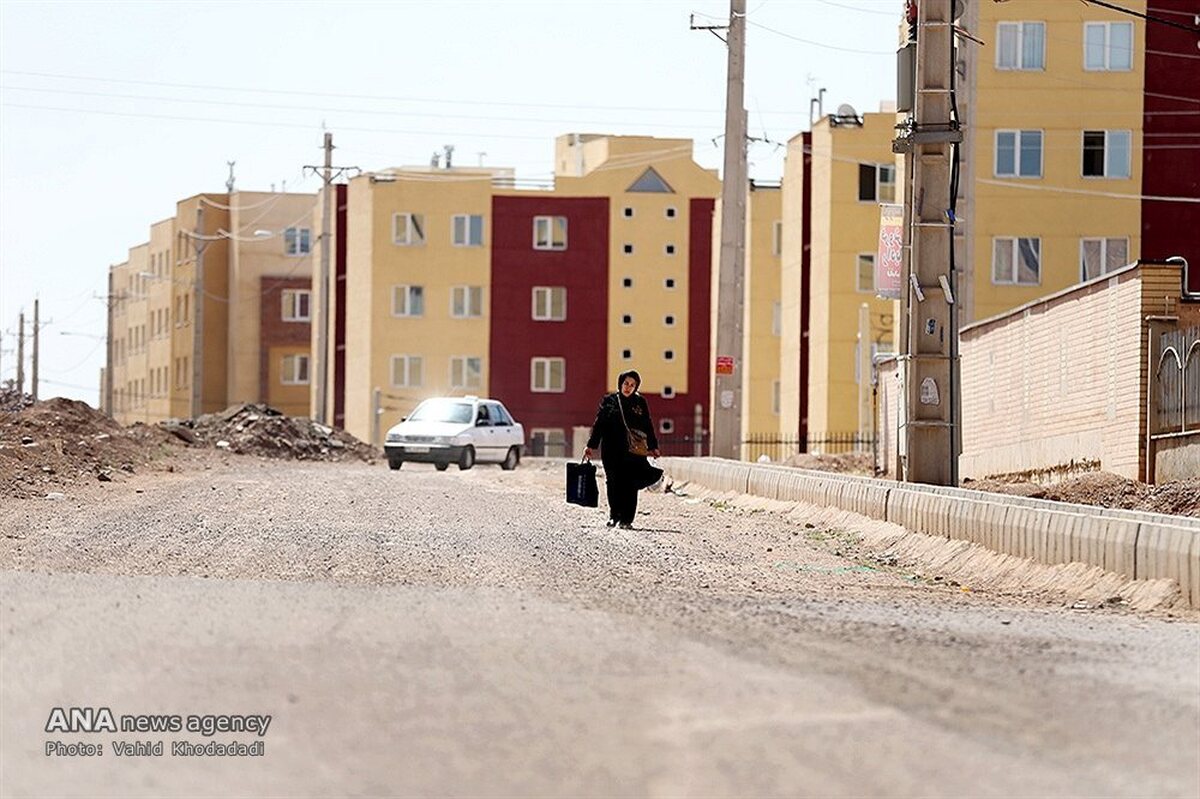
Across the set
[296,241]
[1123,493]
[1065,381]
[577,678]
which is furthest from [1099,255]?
[296,241]

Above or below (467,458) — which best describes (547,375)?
above

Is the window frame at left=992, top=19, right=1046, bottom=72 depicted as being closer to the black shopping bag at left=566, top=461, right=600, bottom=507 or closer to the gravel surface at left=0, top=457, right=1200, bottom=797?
the black shopping bag at left=566, top=461, right=600, bottom=507

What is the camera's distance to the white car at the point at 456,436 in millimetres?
48094

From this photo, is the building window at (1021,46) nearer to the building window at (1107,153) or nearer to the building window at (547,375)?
the building window at (1107,153)

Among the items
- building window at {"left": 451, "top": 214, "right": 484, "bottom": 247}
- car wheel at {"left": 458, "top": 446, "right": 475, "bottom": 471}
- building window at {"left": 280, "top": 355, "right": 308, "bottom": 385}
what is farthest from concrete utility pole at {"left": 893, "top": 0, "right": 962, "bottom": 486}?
building window at {"left": 280, "top": 355, "right": 308, "bottom": 385}

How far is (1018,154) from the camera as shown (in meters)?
59.8

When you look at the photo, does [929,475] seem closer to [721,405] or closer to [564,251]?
[721,405]

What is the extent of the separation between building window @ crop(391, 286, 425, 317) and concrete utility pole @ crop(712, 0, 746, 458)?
4906cm

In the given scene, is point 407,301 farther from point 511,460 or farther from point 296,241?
point 511,460

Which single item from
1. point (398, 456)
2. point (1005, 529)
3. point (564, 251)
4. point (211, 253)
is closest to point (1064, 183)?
point (398, 456)

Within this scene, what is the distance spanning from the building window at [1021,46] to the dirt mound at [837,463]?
11335 mm

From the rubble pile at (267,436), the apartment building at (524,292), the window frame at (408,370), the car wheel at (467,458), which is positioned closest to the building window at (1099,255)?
the rubble pile at (267,436)

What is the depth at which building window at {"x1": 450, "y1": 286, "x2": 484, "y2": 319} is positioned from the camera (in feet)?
297

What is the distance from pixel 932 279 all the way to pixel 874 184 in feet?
156
